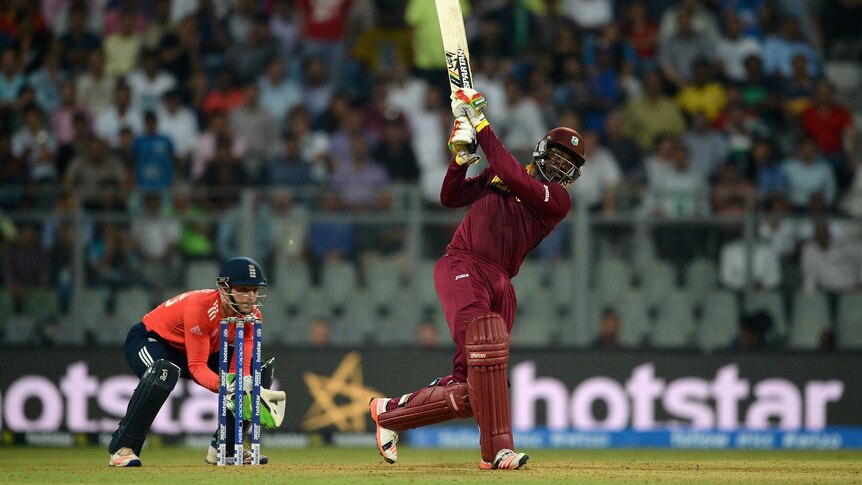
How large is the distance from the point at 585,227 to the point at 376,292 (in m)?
2.16

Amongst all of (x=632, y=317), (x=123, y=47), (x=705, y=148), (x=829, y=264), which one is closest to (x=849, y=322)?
(x=829, y=264)

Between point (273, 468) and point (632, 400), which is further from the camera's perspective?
point (632, 400)

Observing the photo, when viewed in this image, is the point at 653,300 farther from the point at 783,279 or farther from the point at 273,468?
the point at 273,468

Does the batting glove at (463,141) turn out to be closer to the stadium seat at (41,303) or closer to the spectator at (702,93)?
the stadium seat at (41,303)

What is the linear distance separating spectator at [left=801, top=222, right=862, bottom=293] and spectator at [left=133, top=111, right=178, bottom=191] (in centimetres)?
675

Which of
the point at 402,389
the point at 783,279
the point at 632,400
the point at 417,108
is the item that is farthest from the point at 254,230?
the point at 783,279

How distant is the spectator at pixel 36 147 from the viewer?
14.7m

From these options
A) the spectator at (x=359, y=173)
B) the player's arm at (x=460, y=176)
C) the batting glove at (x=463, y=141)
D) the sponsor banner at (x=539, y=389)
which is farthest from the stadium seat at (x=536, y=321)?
the batting glove at (x=463, y=141)

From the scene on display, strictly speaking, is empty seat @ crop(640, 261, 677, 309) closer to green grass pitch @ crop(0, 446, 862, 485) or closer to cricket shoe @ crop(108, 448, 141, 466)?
green grass pitch @ crop(0, 446, 862, 485)

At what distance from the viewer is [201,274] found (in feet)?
43.2

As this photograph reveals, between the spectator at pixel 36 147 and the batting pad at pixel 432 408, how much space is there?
24.1 ft

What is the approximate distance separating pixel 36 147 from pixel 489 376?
839 cm

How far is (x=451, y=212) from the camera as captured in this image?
13133mm

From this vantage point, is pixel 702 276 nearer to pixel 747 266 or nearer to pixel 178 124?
pixel 747 266
